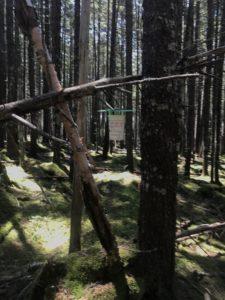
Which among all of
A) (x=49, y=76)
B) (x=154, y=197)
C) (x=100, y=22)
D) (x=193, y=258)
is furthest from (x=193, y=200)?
(x=100, y=22)

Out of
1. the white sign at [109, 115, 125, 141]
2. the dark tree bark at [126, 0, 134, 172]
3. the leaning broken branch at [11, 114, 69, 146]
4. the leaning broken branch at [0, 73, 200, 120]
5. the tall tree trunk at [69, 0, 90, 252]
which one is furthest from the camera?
the dark tree bark at [126, 0, 134, 172]

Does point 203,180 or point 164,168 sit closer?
point 164,168

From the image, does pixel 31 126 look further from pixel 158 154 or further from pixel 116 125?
pixel 116 125

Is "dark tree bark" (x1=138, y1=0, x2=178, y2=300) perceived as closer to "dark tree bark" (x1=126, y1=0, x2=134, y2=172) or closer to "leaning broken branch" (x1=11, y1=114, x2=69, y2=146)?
"leaning broken branch" (x1=11, y1=114, x2=69, y2=146)

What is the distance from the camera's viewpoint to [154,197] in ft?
14.6

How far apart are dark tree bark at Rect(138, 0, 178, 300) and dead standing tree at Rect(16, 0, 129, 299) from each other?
0.33 meters

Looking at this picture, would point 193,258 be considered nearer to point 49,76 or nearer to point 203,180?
point 49,76

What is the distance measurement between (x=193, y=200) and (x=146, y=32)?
33.7 ft

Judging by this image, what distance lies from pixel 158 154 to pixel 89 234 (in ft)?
14.4

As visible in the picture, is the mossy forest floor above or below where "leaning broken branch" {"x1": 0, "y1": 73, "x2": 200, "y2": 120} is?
below

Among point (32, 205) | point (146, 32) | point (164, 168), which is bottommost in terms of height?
point (32, 205)

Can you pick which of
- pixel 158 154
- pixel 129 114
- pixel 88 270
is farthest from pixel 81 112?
pixel 129 114

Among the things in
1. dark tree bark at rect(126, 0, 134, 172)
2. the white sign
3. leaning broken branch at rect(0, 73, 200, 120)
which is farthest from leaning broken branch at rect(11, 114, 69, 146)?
dark tree bark at rect(126, 0, 134, 172)

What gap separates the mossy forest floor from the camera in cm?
435
